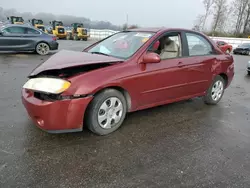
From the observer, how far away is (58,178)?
2.31 m

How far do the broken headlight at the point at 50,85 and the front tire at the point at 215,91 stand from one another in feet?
10.6

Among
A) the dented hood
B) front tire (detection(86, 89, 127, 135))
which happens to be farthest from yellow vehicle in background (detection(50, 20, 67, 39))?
front tire (detection(86, 89, 127, 135))

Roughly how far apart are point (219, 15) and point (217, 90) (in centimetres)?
4624

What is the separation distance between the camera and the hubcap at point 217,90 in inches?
191

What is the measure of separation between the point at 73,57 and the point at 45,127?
3.66 feet

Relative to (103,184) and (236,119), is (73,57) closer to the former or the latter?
(103,184)

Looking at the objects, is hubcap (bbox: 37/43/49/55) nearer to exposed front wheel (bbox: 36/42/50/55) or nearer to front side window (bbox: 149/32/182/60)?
exposed front wheel (bbox: 36/42/50/55)

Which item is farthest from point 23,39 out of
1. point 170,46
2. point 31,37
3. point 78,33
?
point 78,33

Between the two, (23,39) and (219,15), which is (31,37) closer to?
(23,39)

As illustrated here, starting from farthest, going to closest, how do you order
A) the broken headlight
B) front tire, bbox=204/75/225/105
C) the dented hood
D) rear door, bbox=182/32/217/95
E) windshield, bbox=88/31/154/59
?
front tire, bbox=204/75/225/105 < rear door, bbox=182/32/217/95 < windshield, bbox=88/31/154/59 < the dented hood < the broken headlight

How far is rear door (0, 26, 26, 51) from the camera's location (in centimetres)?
1030

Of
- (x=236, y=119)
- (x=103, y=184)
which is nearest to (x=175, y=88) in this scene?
(x=236, y=119)

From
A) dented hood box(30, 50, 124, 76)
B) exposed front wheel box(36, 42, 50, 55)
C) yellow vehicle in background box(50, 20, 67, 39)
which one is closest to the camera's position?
dented hood box(30, 50, 124, 76)

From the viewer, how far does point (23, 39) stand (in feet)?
35.2
